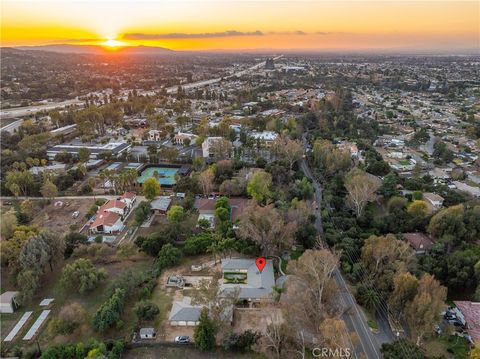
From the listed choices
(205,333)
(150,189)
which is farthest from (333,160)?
(205,333)

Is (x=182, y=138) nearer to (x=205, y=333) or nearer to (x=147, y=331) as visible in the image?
(x=147, y=331)

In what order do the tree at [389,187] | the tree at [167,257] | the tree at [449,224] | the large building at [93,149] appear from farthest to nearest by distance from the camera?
the large building at [93,149] < the tree at [389,187] < the tree at [449,224] < the tree at [167,257]

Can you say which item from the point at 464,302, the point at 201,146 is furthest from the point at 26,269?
the point at 201,146

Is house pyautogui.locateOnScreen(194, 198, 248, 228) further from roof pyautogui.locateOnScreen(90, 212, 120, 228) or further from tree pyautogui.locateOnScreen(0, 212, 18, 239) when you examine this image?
tree pyautogui.locateOnScreen(0, 212, 18, 239)

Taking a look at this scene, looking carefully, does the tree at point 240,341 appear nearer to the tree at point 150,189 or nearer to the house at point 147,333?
the house at point 147,333

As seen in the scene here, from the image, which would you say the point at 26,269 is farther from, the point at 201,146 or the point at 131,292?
the point at 201,146

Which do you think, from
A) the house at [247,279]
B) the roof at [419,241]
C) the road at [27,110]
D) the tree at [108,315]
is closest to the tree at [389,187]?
the roof at [419,241]

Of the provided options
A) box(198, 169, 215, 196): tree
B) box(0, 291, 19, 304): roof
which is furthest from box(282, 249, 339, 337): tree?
box(0, 291, 19, 304): roof
